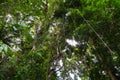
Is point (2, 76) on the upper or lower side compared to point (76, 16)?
lower

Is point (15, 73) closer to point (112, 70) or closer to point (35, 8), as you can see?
point (35, 8)

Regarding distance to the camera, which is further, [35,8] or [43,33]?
[35,8]

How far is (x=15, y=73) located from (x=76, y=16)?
8.29 ft

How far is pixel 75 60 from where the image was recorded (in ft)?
29.5

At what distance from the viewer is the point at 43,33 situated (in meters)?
5.92

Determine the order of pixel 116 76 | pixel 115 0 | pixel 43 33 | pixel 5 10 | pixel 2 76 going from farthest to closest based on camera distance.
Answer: pixel 116 76 → pixel 115 0 → pixel 43 33 → pixel 2 76 → pixel 5 10

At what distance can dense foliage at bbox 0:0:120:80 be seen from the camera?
5650 mm

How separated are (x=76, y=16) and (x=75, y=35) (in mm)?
584

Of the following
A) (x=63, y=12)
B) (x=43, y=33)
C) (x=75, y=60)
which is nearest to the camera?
(x=43, y=33)

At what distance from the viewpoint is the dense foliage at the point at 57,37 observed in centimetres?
565

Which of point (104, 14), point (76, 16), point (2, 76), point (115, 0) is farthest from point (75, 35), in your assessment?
point (2, 76)

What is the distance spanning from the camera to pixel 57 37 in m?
6.06

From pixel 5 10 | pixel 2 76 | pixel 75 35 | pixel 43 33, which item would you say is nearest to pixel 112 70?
pixel 75 35

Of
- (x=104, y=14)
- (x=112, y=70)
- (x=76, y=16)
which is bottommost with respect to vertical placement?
(x=112, y=70)
